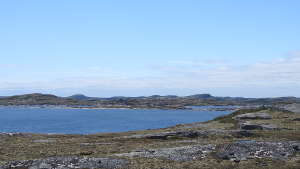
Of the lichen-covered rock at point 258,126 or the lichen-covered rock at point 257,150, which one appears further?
the lichen-covered rock at point 258,126

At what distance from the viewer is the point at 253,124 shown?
68.2 meters

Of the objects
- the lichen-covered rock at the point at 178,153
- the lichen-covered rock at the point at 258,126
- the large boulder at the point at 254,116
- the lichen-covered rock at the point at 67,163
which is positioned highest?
the large boulder at the point at 254,116

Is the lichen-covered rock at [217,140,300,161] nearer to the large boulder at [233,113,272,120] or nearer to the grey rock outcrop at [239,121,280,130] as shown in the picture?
the grey rock outcrop at [239,121,280,130]

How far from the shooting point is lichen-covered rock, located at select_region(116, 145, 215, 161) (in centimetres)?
Answer: 3838

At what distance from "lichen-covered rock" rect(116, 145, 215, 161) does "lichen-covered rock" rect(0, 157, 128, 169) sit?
151 inches

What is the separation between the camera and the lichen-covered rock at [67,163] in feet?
114

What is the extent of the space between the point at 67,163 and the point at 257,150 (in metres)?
18.5

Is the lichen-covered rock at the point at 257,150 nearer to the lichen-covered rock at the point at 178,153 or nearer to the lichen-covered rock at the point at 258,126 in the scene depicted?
the lichen-covered rock at the point at 178,153

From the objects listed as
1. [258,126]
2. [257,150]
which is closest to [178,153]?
[257,150]

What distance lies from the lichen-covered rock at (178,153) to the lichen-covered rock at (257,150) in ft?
4.99

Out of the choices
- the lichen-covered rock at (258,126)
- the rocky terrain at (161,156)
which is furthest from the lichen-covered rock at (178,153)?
the lichen-covered rock at (258,126)

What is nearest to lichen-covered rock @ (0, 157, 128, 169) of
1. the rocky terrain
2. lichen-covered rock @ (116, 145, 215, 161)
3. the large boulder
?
the rocky terrain

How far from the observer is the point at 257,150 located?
132 ft

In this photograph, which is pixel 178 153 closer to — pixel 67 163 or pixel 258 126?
pixel 67 163
